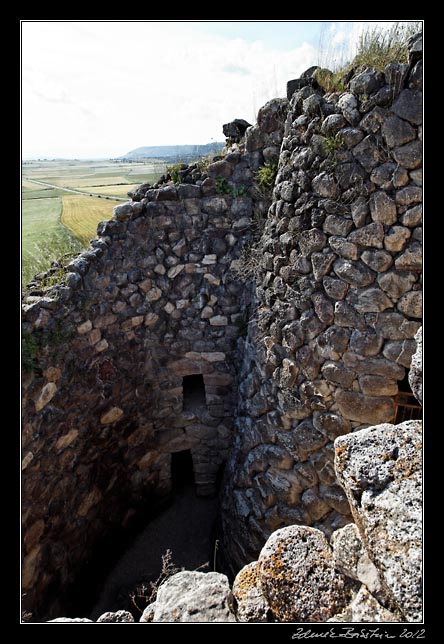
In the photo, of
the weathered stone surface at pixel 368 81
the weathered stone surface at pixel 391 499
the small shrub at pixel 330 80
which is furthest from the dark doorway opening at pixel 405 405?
the small shrub at pixel 330 80

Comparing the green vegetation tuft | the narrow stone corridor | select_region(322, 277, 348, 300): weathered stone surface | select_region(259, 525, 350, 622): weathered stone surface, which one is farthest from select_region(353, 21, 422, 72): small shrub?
the narrow stone corridor

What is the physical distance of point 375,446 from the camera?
5.76ft

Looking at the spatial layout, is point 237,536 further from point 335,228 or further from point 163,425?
point 335,228

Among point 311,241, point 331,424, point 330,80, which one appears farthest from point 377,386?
point 330,80

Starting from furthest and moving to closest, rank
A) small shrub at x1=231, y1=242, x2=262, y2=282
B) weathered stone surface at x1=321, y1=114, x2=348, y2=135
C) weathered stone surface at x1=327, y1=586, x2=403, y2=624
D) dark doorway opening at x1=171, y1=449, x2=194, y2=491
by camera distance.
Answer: dark doorway opening at x1=171, y1=449, x2=194, y2=491 → small shrub at x1=231, y1=242, x2=262, y2=282 → weathered stone surface at x1=321, y1=114, x2=348, y2=135 → weathered stone surface at x1=327, y1=586, x2=403, y2=624

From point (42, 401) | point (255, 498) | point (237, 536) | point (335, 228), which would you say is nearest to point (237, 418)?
point (255, 498)

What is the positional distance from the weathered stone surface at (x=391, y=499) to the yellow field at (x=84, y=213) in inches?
180

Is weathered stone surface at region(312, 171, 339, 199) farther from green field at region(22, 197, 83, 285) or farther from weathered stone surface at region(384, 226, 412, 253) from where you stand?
green field at region(22, 197, 83, 285)

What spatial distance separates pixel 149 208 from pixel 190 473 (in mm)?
4242

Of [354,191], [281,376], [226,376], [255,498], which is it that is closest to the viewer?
[354,191]

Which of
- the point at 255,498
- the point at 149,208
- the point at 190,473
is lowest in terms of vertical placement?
the point at 190,473

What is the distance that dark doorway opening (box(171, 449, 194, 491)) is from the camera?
696cm

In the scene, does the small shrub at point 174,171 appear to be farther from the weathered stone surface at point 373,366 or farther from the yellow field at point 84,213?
the weathered stone surface at point 373,366

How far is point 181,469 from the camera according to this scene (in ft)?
23.2
